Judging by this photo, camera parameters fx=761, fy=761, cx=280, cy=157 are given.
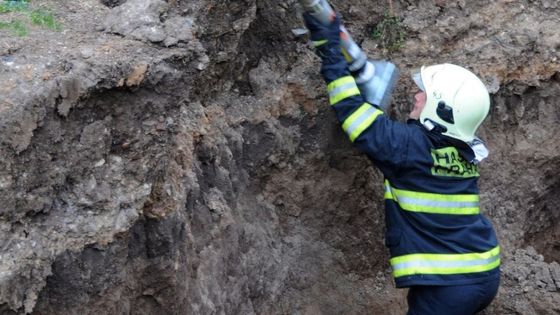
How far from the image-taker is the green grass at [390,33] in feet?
13.2

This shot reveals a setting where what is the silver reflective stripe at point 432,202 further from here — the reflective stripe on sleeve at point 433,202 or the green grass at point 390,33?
the green grass at point 390,33

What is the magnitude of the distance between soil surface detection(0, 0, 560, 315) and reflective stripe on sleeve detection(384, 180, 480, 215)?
1.76ft

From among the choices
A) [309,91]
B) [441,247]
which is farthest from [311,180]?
[441,247]

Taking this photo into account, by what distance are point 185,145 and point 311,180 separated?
1055 mm

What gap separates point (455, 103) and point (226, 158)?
1.03 metres

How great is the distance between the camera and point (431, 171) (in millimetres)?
3357

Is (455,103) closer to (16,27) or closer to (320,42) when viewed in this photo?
(320,42)

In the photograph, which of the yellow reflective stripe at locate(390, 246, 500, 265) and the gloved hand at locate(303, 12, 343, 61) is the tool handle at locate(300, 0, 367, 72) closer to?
the gloved hand at locate(303, 12, 343, 61)

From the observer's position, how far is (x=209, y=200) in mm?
3209

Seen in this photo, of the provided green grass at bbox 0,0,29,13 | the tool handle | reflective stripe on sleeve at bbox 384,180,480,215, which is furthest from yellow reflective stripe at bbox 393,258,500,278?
green grass at bbox 0,0,29,13

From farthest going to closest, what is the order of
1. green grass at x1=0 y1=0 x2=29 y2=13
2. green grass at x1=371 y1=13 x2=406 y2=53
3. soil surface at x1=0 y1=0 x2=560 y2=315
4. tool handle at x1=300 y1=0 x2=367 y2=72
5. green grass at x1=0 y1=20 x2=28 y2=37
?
green grass at x1=371 y1=13 x2=406 y2=53, tool handle at x1=300 y1=0 x2=367 y2=72, green grass at x1=0 y1=0 x2=29 y2=13, green grass at x1=0 y1=20 x2=28 y2=37, soil surface at x1=0 y1=0 x2=560 y2=315

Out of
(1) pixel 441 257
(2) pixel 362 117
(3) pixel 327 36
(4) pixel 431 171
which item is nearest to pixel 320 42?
(3) pixel 327 36

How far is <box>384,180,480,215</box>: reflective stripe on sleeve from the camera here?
3.38 m

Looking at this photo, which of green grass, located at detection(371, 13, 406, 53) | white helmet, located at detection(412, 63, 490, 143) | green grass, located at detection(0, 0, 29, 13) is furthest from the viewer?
green grass, located at detection(371, 13, 406, 53)
